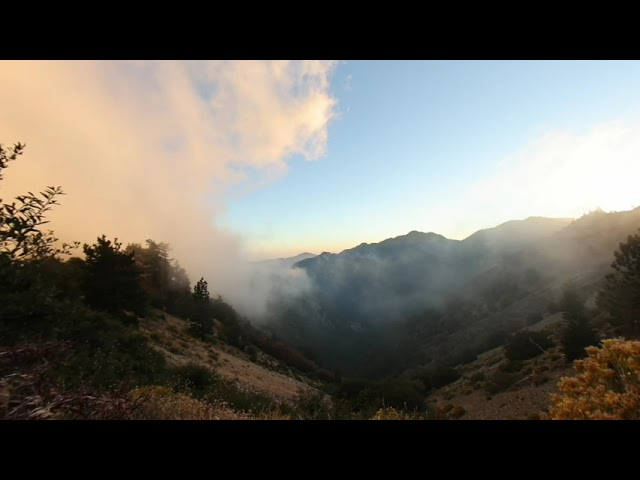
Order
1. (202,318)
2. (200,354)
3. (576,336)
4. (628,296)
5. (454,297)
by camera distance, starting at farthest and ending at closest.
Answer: (454,297) → (202,318) → (200,354) → (576,336) → (628,296)

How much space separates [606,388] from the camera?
3.89 m

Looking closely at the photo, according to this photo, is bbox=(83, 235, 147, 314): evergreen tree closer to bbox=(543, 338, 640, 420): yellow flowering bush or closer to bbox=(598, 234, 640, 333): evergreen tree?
bbox=(543, 338, 640, 420): yellow flowering bush

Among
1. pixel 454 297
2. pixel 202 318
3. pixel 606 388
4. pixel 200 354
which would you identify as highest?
pixel 202 318

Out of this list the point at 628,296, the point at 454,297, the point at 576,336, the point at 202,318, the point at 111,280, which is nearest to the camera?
the point at 628,296

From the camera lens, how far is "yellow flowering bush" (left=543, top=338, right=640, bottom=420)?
11.2ft

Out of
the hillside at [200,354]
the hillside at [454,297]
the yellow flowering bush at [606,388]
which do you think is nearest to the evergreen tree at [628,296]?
the yellow flowering bush at [606,388]

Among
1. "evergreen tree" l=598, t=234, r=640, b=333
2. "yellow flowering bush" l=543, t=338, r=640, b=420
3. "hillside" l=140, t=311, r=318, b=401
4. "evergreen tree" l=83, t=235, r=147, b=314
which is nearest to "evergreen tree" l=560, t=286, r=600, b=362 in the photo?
"evergreen tree" l=598, t=234, r=640, b=333

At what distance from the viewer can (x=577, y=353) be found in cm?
1575

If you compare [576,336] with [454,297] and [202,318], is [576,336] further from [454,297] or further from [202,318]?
[454,297]

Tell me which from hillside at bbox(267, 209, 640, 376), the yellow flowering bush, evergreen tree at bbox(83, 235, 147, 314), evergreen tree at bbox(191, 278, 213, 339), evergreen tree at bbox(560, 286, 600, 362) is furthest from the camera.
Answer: hillside at bbox(267, 209, 640, 376)

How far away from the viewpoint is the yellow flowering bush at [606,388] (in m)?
3.42

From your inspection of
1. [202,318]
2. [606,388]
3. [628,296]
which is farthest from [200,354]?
[628,296]
